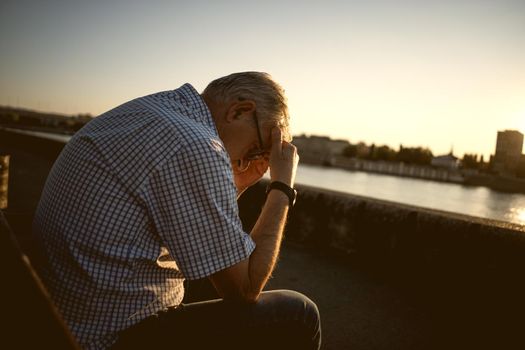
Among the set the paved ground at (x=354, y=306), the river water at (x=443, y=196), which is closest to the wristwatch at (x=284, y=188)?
the paved ground at (x=354, y=306)

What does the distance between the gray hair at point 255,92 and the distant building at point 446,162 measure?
115398 millimetres

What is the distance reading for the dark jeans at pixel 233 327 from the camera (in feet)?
3.83

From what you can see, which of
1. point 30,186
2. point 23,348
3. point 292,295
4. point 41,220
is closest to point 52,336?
point 23,348

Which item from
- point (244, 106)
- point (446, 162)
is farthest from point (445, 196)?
point (244, 106)

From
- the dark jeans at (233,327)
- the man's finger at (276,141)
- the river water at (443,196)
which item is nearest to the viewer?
the dark jeans at (233,327)

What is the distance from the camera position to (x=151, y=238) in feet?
3.70

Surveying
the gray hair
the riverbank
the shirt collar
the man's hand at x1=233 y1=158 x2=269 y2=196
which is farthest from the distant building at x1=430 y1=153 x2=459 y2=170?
the shirt collar

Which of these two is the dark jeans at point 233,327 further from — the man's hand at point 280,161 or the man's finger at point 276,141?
the man's finger at point 276,141

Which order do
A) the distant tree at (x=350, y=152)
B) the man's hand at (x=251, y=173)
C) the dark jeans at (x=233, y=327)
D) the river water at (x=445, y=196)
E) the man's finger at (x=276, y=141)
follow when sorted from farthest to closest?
the distant tree at (x=350, y=152) < the river water at (x=445, y=196) < the man's hand at (x=251, y=173) < the man's finger at (x=276, y=141) < the dark jeans at (x=233, y=327)

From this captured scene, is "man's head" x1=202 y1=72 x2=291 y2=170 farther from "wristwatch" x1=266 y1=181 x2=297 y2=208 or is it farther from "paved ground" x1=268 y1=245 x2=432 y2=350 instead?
"paved ground" x1=268 y1=245 x2=432 y2=350

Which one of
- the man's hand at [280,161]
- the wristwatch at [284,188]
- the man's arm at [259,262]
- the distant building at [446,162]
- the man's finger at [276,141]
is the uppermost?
the man's finger at [276,141]

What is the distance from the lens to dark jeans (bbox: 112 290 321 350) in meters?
1.17

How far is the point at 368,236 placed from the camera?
11.9 feet

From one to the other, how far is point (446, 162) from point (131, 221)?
11826 centimetres
